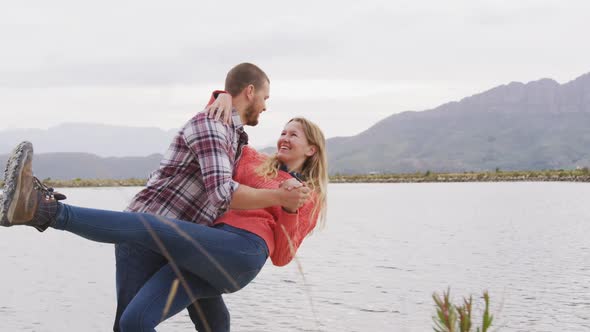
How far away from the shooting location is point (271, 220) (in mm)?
4004

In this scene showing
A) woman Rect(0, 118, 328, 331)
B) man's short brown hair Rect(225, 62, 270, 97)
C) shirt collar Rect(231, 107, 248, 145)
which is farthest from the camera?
man's short brown hair Rect(225, 62, 270, 97)

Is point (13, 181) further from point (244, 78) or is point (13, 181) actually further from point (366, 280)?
point (366, 280)

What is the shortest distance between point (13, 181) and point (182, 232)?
787mm

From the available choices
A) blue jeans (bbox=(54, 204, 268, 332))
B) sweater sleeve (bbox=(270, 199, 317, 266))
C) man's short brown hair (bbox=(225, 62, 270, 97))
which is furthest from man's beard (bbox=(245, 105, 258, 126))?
blue jeans (bbox=(54, 204, 268, 332))

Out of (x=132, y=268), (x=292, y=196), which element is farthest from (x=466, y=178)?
(x=292, y=196)

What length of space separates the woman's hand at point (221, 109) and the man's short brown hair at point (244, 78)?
179mm

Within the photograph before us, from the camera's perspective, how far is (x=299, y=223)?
4102 mm

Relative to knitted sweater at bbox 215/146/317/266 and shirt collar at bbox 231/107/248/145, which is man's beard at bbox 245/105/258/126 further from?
knitted sweater at bbox 215/146/317/266

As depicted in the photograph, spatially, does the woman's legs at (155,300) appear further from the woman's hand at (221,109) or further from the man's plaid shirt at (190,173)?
the woman's hand at (221,109)

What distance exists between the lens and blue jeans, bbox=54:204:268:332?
3.57m

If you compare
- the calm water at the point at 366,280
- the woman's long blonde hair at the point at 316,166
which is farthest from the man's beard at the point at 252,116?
the calm water at the point at 366,280

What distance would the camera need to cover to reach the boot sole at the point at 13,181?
11.1ft

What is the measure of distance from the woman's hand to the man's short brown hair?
18 centimetres

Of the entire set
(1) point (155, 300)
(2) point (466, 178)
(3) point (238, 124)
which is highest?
(3) point (238, 124)
